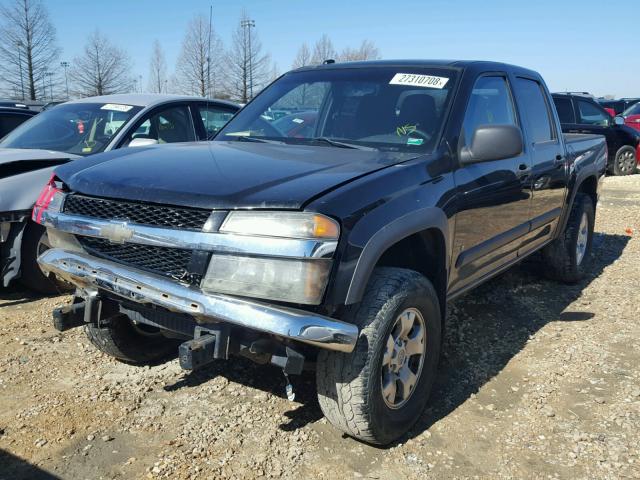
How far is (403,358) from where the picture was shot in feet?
9.86

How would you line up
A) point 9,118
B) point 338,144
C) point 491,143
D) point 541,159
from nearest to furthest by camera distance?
point 491,143 < point 338,144 < point 541,159 < point 9,118

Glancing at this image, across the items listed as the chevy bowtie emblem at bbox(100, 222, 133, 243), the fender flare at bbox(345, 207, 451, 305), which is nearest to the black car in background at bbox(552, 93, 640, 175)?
the fender flare at bbox(345, 207, 451, 305)

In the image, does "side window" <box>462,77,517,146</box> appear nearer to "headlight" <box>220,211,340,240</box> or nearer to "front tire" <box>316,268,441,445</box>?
"front tire" <box>316,268,441,445</box>

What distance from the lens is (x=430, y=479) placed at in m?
2.78

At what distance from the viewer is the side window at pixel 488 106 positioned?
3690 millimetres

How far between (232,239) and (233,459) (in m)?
1.11

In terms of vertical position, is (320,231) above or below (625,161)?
above

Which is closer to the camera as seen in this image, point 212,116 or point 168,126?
point 168,126

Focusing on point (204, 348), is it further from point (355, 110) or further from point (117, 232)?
point (355, 110)

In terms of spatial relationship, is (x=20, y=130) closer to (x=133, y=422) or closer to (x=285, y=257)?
(x=133, y=422)

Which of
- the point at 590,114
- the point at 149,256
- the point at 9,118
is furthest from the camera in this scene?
the point at 590,114

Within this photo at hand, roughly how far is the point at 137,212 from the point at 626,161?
1405cm

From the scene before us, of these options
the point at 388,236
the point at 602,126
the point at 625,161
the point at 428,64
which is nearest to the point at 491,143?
the point at 428,64

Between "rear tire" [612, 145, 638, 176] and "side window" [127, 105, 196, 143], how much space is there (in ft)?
37.3
